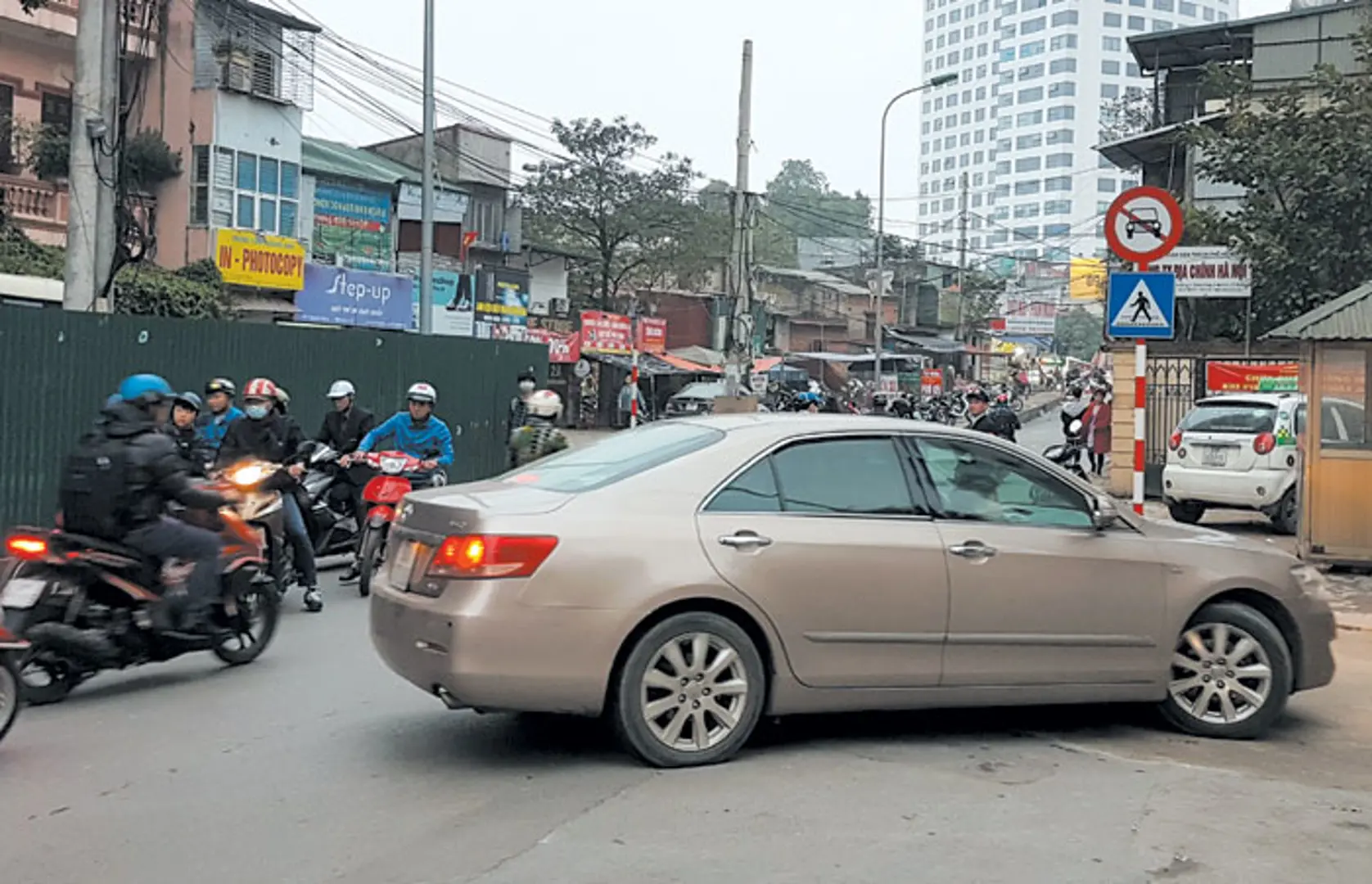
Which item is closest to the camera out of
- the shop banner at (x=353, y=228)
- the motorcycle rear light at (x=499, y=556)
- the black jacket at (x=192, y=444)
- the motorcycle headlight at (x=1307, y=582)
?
the motorcycle rear light at (x=499, y=556)

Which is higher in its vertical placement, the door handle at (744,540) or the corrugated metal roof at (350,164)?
the corrugated metal roof at (350,164)

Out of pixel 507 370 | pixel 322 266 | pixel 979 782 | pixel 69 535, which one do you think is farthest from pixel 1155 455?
pixel 322 266

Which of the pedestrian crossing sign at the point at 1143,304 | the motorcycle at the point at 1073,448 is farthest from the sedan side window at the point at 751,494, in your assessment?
the motorcycle at the point at 1073,448

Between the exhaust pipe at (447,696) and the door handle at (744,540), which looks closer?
the exhaust pipe at (447,696)

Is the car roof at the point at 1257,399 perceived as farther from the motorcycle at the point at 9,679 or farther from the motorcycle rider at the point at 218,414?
the motorcycle at the point at 9,679

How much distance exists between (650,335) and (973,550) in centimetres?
3660

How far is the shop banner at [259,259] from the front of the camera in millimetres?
26859

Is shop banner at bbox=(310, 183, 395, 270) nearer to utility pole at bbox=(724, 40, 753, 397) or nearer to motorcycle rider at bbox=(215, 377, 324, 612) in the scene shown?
utility pole at bbox=(724, 40, 753, 397)

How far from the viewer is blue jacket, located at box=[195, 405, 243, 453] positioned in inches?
387


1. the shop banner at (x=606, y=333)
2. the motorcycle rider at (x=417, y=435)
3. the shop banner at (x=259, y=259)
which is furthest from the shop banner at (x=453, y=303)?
the motorcycle rider at (x=417, y=435)

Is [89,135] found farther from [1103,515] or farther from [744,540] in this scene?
[1103,515]

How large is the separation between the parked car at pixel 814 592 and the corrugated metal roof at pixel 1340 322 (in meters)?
5.35

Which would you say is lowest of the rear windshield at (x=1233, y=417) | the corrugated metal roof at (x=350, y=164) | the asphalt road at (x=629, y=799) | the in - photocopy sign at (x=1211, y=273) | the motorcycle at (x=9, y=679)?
the asphalt road at (x=629, y=799)

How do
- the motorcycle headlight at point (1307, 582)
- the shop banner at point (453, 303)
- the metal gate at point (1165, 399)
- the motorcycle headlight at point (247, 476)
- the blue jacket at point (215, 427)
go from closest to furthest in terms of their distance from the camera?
the motorcycle headlight at point (1307, 582), the motorcycle headlight at point (247, 476), the blue jacket at point (215, 427), the metal gate at point (1165, 399), the shop banner at point (453, 303)
